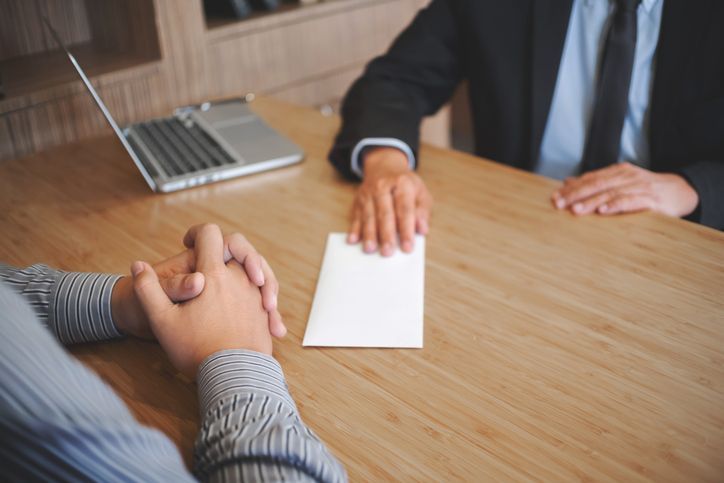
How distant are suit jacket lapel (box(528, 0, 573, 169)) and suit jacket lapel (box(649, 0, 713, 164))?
19 cm

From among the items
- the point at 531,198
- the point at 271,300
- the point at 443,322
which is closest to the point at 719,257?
the point at 531,198

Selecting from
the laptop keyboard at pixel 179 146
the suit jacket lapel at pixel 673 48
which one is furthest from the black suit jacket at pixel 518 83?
the laptop keyboard at pixel 179 146

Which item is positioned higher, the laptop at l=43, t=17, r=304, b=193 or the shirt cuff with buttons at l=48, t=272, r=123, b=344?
the laptop at l=43, t=17, r=304, b=193

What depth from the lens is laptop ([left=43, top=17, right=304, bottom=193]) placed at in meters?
1.22

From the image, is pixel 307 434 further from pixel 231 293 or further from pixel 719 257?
pixel 719 257

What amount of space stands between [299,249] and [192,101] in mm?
755

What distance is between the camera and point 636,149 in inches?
54.4

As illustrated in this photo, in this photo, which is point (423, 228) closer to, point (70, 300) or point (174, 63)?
point (70, 300)

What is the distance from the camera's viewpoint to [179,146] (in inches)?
52.0

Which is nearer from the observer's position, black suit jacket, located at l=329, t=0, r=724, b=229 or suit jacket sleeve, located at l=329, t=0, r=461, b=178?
black suit jacket, located at l=329, t=0, r=724, b=229

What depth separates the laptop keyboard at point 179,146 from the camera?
1.26 meters

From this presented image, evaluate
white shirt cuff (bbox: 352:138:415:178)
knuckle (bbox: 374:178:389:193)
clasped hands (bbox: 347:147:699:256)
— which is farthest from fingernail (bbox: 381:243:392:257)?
white shirt cuff (bbox: 352:138:415:178)

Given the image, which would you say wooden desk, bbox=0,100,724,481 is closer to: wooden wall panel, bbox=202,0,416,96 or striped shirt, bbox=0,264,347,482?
striped shirt, bbox=0,264,347,482

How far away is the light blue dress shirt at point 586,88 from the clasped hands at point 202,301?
32.8 inches
